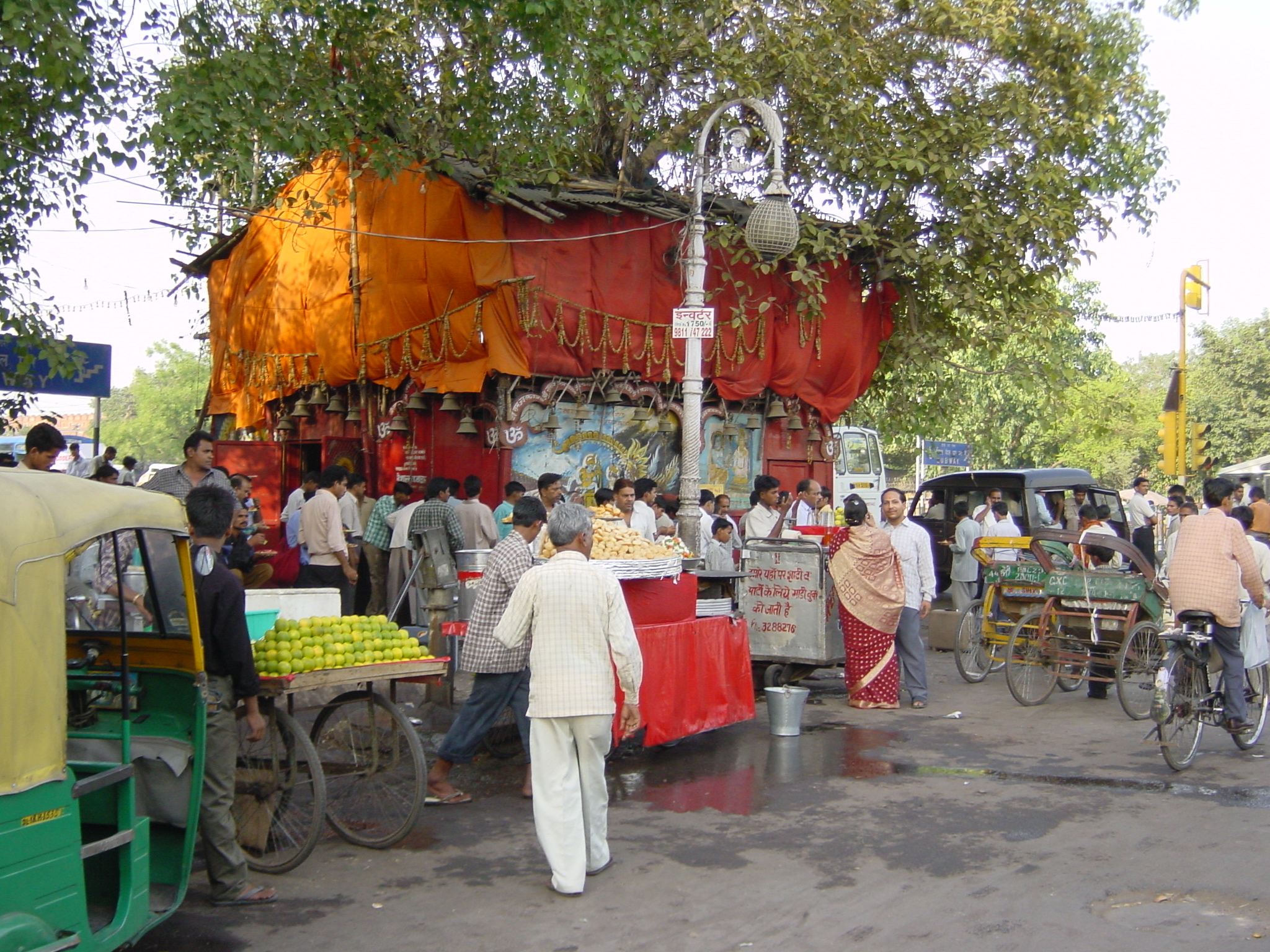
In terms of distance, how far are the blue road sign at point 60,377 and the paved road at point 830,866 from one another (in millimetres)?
6163

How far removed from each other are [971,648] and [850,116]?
23.9 feet

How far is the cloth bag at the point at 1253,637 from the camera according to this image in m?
8.16

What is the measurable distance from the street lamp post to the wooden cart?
199 inches

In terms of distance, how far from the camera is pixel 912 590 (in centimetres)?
1038

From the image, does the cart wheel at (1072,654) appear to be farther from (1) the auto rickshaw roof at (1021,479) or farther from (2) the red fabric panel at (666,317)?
(1) the auto rickshaw roof at (1021,479)

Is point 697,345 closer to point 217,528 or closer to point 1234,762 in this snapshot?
point 1234,762

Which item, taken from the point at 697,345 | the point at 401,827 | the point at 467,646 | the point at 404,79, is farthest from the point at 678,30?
the point at 401,827

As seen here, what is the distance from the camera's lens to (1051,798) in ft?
23.3

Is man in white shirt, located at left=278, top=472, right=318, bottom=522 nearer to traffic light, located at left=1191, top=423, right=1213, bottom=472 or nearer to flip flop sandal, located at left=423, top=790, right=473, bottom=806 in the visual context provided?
flip flop sandal, located at left=423, top=790, right=473, bottom=806

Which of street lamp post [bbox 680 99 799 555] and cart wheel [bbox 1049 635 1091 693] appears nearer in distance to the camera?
cart wheel [bbox 1049 635 1091 693]

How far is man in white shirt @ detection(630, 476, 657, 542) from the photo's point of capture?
1136 cm

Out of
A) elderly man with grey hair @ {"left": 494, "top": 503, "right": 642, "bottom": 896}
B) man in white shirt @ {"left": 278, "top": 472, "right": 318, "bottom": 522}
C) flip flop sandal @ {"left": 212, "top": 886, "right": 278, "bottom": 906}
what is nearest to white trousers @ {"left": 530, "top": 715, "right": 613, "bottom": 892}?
elderly man with grey hair @ {"left": 494, "top": 503, "right": 642, "bottom": 896}

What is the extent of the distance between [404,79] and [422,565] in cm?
752

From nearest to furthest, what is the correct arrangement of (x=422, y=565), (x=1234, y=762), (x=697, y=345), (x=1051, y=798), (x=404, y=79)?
(x=1051, y=798) → (x=1234, y=762) → (x=422, y=565) → (x=697, y=345) → (x=404, y=79)
